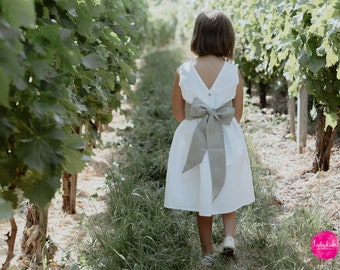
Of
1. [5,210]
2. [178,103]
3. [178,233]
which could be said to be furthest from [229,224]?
[5,210]

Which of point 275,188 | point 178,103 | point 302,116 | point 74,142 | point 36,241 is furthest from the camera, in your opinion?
point 302,116

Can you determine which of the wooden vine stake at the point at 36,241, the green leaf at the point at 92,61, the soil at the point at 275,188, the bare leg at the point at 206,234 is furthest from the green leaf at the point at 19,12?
the bare leg at the point at 206,234

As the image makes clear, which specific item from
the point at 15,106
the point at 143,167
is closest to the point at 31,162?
the point at 15,106

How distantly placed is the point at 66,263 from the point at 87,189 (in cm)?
189

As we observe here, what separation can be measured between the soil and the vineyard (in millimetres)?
28

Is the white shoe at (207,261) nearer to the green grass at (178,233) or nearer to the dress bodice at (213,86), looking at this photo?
the green grass at (178,233)

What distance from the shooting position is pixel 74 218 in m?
4.29

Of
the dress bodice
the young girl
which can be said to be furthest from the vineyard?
the dress bodice

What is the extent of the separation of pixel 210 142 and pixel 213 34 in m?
0.65

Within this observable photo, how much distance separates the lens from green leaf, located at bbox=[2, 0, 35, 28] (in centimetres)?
153

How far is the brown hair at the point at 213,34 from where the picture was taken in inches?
129

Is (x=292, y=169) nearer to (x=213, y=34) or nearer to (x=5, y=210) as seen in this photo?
(x=213, y=34)

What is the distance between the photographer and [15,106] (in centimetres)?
201

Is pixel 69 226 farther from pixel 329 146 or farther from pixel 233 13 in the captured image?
pixel 233 13
